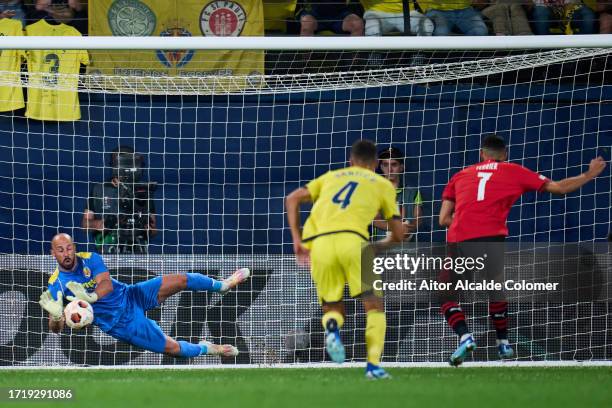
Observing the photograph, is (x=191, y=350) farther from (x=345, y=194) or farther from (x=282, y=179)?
(x=282, y=179)

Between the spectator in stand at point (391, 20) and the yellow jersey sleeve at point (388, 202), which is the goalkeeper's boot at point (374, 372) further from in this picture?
the spectator in stand at point (391, 20)

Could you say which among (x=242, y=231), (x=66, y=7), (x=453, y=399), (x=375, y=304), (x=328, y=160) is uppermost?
(x=66, y=7)

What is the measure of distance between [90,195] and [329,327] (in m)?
5.32

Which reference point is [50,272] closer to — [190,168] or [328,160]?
[190,168]

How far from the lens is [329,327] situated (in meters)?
7.55

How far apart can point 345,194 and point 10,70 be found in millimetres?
5551

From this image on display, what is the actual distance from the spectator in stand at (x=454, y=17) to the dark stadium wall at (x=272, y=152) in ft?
3.79

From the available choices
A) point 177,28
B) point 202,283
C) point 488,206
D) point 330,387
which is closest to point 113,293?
point 202,283

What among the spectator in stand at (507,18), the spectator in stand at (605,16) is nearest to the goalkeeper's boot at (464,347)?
the spectator in stand at (507,18)

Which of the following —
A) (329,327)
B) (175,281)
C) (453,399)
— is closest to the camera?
(453,399)

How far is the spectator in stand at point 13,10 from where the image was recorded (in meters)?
13.2

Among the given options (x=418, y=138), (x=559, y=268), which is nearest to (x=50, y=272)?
(x=418, y=138)

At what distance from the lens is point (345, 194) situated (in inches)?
307

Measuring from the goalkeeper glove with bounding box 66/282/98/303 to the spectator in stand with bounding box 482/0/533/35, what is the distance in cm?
642
